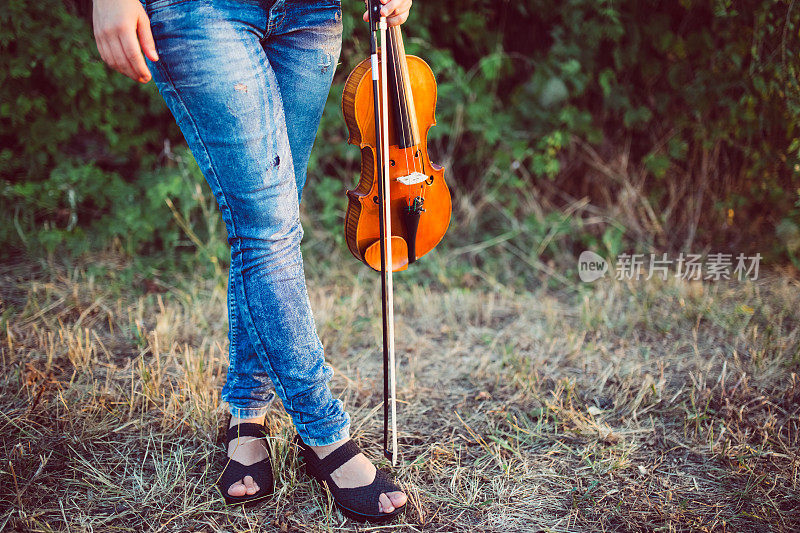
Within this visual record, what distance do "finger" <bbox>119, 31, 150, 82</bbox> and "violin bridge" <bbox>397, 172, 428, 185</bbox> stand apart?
72cm

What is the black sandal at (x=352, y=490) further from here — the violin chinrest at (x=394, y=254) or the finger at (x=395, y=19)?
the finger at (x=395, y=19)

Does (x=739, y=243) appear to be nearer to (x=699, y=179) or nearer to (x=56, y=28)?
(x=699, y=179)

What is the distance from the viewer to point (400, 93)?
5.49 ft

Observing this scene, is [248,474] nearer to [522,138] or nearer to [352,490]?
[352,490]

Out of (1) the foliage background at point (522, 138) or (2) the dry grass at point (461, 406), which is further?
(1) the foliage background at point (522, 138)

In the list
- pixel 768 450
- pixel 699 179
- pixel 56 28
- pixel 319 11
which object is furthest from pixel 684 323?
pixel 56 28

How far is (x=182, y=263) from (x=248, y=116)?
2.11 m

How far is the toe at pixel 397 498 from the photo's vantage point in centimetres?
157

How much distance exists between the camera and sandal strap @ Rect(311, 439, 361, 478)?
1.59 meters

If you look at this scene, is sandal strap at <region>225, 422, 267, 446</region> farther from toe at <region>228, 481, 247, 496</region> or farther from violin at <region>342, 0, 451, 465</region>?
violin at <region>342, 0, 451, 465</region>

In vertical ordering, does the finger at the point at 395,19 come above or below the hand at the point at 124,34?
above

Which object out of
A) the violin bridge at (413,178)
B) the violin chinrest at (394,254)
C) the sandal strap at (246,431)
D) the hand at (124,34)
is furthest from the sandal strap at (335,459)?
the hand at (124,34)

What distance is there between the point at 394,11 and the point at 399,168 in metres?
0.43

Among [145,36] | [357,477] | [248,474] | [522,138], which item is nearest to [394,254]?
[357,477]
